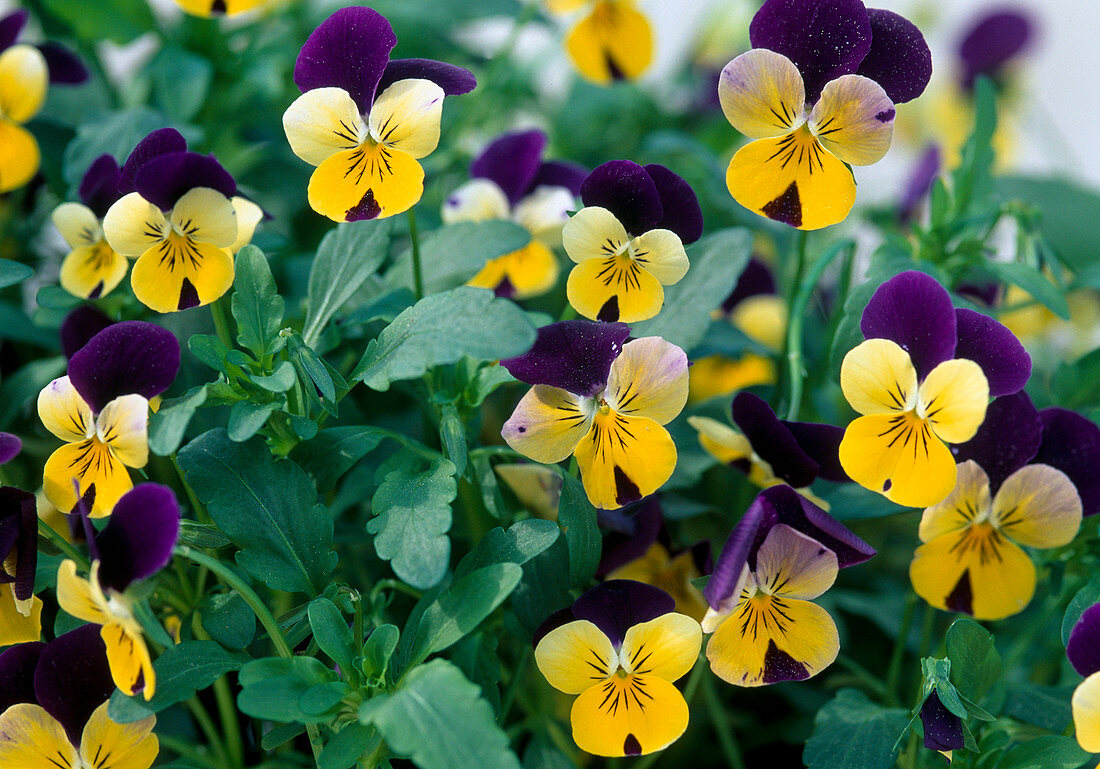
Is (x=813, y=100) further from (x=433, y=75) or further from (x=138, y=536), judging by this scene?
(x=138, y=536)

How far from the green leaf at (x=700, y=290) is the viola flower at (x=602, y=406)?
0.10 meters

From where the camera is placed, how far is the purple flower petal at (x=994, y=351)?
0.51 m

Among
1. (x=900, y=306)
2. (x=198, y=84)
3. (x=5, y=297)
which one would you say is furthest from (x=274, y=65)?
(x=900, y=306)

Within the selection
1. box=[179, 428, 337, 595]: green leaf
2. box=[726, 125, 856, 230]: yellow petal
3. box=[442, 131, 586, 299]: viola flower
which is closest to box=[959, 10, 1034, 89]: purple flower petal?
box=[442, 131, 586, 299]: viola flower

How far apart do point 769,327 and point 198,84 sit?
0.57 m

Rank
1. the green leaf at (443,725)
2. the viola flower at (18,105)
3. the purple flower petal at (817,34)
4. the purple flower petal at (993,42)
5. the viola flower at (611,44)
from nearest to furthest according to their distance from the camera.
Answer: the green leaf at (443,725) < the purple flower petal at (817,34) < the viola flower at (18,105) < the viola flower at (611,44) < the purple flower petal at (993,42)

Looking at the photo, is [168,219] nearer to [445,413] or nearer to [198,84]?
[445,413]

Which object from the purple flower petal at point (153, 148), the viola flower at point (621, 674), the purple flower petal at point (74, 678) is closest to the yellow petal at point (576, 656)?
the viola flower at point (621, 674)

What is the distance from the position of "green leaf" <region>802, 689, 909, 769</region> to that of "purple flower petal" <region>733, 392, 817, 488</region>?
0.14 metres

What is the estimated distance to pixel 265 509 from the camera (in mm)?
538

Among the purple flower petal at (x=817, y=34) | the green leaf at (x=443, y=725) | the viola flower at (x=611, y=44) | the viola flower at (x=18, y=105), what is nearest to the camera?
the green leaf at (x=443, y=725)

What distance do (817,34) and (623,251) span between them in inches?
6.3

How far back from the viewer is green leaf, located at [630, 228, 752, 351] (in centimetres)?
62

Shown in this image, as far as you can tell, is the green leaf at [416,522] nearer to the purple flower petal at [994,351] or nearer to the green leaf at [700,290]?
the green leaf at [700,290]
